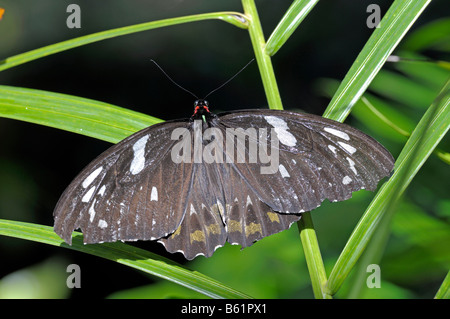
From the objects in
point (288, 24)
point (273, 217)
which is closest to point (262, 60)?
point (288, 24)

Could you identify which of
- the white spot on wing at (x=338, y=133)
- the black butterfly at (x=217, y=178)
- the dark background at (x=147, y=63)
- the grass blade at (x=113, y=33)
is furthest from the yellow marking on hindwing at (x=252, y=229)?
the dark background at (x=147, y=63)

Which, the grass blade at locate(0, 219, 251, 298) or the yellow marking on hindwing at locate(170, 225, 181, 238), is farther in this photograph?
the yellow marking on hindwing at locate(170, 225, 181, 238)

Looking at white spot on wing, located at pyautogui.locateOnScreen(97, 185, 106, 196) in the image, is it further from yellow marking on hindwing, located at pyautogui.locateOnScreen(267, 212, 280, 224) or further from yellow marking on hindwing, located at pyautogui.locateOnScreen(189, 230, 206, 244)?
yellow marking on hindwing, located at pyautogui.locateOnScreen(267, 212, 280, 224)

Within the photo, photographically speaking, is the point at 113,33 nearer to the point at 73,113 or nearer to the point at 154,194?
the point at 73,113

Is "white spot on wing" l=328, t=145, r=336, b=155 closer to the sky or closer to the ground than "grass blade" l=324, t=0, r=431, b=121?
closer to the ground

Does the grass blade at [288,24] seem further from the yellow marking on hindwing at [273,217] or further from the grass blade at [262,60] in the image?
the yellow marking on hindwing at [273,217]

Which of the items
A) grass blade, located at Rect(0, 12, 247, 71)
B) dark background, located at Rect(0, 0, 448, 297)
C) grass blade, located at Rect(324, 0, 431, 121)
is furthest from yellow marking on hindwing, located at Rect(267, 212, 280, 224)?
dark background, located at Rect(0, 0, 448, 297)
